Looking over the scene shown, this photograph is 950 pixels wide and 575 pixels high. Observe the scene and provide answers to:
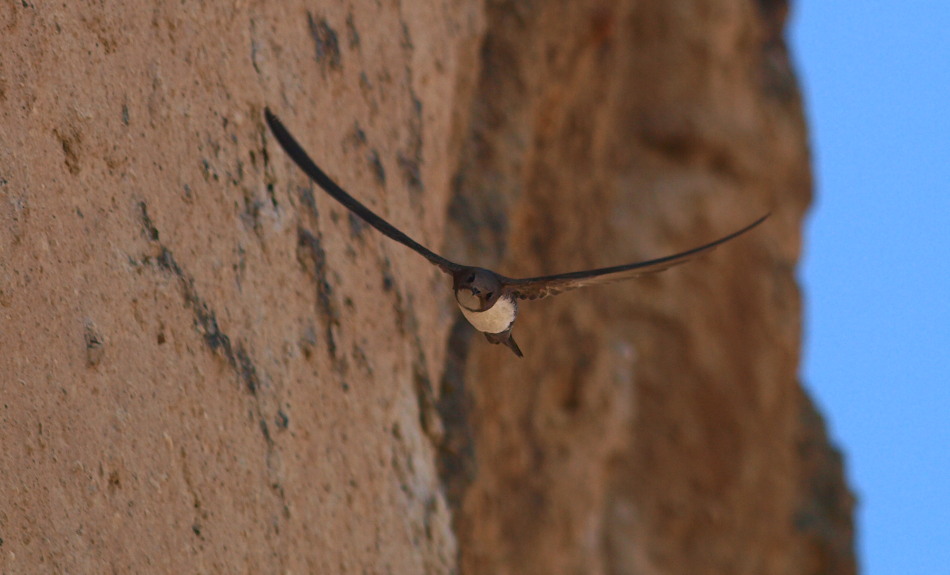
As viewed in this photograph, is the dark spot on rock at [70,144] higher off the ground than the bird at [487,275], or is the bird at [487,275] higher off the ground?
the bird at [487,275]

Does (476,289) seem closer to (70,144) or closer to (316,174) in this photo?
(316,174)

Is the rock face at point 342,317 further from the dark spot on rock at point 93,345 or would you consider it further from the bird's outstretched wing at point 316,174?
the bird's outstretched wing at point 316,174

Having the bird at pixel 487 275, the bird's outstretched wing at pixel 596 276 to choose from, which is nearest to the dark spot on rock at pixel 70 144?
the bird at pixel 487 275

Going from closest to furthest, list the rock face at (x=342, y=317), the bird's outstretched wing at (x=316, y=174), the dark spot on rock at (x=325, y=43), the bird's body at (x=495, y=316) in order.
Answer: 1. the rock face at (x=342, y=317)
2. the bird's outstretched wing at (x=316, y=174)
3. the bird's body at (x=495, y=316)
4. the dark spot on rock at (x=325, y=43)

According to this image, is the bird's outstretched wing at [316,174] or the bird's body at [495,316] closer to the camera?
the bird's outstretched wing at [316,174]

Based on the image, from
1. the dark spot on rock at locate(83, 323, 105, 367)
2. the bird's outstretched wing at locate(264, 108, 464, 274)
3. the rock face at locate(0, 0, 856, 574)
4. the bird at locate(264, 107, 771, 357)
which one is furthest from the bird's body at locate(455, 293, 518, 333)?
the dark spot on rock at locate(83, 323, 105, 367)

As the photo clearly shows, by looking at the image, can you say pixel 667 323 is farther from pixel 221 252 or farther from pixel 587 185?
pixel 221 252

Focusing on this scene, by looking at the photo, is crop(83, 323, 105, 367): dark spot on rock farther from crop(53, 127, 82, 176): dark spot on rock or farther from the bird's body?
the bird's body
